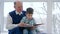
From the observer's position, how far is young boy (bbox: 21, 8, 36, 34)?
113 centimetres

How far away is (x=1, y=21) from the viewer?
69.5 inches

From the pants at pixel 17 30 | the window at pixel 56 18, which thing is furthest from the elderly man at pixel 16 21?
the window at pixel 56 18

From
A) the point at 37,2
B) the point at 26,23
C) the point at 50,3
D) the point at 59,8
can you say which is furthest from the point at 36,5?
the point at 26,23

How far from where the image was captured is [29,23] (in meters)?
1.16

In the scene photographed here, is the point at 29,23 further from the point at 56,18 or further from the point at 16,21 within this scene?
the point at 56,18

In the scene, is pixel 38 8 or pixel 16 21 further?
pixel 38 8

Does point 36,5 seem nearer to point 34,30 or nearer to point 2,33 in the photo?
point 2,33

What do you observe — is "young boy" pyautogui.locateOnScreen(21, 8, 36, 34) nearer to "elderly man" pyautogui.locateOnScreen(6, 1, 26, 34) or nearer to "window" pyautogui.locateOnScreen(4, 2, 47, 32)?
"elderly man" pyautogui.locateOnScreen(6, 1, 26, 34)

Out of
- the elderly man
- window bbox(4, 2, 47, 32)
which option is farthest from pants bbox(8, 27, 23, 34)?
window bbox(4, 2, 47, 32)

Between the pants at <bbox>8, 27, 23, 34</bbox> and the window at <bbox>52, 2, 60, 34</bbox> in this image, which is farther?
the window at <bbox>52, 2, 60, 34</bbox>

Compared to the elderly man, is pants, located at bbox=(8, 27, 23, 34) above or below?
below

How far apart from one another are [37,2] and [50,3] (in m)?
0.16

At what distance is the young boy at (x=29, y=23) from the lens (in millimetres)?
1128

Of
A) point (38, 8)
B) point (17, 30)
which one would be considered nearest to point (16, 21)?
point (17, 30)
